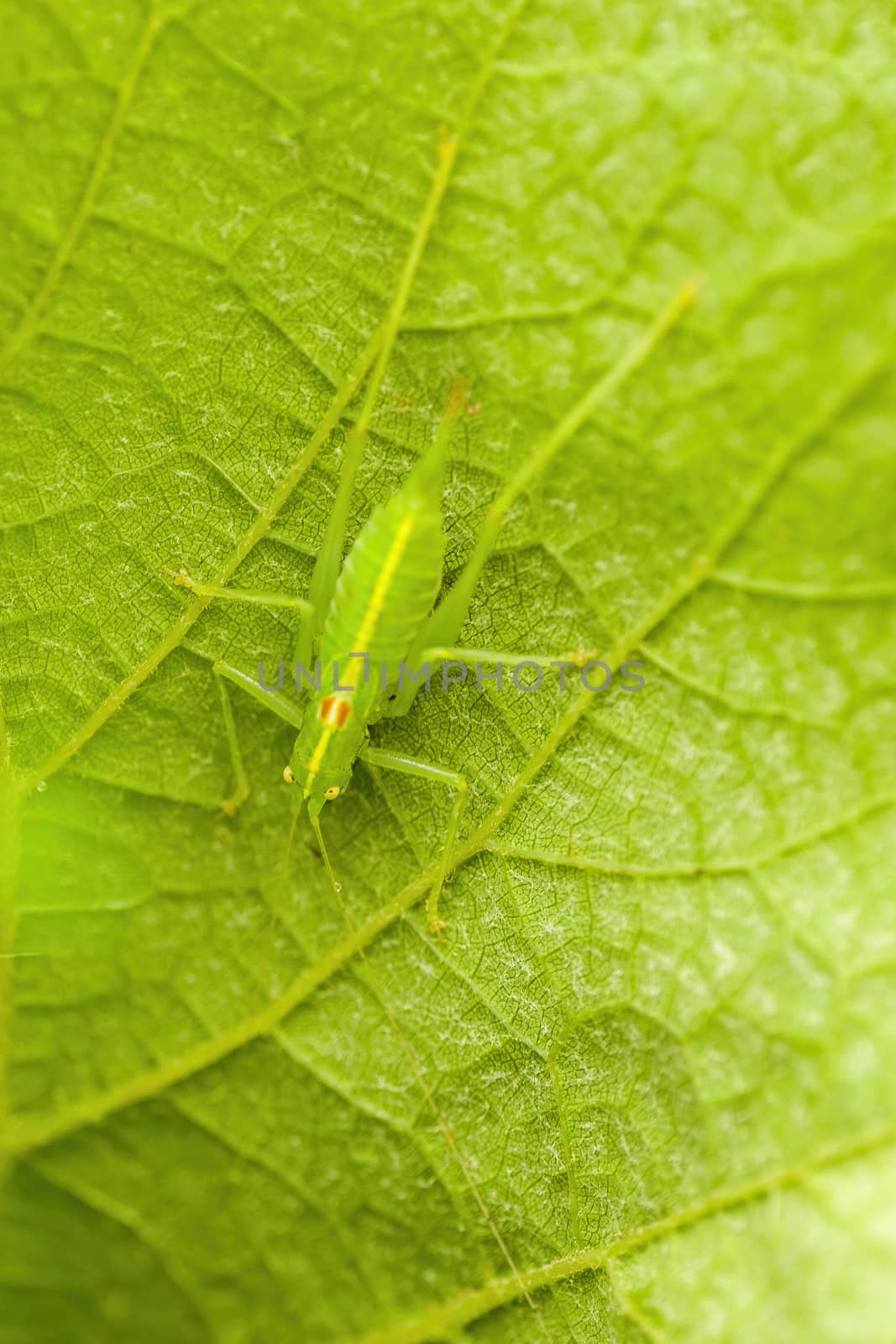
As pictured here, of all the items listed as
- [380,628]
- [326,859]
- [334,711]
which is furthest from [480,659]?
[326,859]

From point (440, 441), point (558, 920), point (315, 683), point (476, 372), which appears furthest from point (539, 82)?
point (558, 920)

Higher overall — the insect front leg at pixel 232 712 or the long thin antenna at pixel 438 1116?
the insect front leg at pixel 232 712

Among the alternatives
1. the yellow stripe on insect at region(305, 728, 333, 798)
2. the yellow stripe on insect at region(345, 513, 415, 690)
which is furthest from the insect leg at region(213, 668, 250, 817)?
the yellow stripe on insect at region(345, 513, 415, 690)

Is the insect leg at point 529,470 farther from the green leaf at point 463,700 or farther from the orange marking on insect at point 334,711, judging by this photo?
the orange marking on insect at point 334,711

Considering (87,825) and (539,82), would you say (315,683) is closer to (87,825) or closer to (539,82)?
(87,825)

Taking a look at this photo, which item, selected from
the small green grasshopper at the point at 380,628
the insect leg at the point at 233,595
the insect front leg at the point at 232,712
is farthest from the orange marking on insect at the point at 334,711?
the insect leg at the point at 233,595
